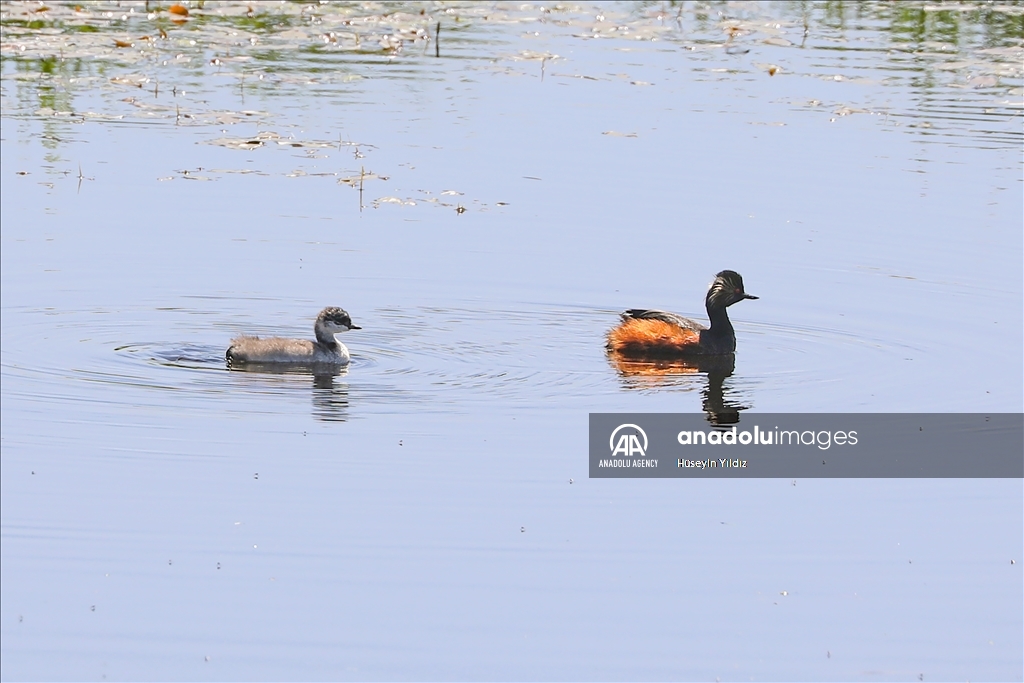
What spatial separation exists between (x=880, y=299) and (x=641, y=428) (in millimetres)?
3818

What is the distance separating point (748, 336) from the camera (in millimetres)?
12984

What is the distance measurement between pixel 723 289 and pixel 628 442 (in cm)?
314

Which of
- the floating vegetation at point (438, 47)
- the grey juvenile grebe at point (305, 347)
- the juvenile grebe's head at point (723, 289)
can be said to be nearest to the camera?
the grey juvenile grebe at point (305, 347)

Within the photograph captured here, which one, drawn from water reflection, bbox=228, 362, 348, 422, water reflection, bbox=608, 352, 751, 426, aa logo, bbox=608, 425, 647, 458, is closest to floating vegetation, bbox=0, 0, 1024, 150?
water reflection, bbox=228, 362, 348, 422

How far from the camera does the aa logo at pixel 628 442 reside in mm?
9812

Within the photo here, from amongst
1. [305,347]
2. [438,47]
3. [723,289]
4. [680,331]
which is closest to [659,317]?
[680,331]

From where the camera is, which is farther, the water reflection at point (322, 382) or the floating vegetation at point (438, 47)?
the floating vegetation at point (438, 47)

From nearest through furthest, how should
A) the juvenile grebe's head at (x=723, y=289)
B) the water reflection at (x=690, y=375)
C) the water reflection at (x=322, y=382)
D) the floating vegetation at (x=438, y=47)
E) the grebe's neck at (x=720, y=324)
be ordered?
the water reflection at (x=322, y=382) < the water reflection at (x=690, y=375) < the grebe's neck at (x=720, y=324) < the juvenile grebe's head at (x=723, y=289) < the floating vegetation at (x=438, y=47)

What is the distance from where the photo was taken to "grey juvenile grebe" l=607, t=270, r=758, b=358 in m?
12.4

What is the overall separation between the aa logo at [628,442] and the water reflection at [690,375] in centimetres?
70

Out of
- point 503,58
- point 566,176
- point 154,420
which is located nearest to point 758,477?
point 154,420

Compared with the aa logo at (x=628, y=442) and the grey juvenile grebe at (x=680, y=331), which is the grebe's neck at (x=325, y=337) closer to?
the grey juvenile grebe at (x=680, y=331)

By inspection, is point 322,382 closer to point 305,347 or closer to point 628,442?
point 305,347

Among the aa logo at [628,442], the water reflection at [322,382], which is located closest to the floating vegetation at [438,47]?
the water reflection at [322,382]
